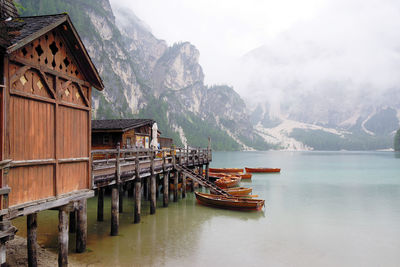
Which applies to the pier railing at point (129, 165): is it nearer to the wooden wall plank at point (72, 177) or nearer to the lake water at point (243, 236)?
the wooden wall plank at point (72, 177)

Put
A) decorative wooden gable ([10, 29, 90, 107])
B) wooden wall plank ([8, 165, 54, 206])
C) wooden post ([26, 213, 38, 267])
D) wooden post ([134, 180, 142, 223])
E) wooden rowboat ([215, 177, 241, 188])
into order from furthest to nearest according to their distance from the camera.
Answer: wooden rowboat ([215, 177, 241, 188]) < wooden post ([134, 180, 142, 223]) < wooden post ([26, 213, 38, 267]) < decorative wooden gable ([10, 29, 90, 107]) < wooden wall plank ([8, 165, 54, 206])

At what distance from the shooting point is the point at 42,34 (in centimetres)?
998

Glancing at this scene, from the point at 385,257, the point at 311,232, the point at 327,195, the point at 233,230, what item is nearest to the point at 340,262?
the point at 385,257

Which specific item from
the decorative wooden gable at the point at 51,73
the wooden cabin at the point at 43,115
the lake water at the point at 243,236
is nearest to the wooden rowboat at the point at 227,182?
the lake water at the point at 243,236

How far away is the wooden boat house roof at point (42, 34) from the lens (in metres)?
8.70

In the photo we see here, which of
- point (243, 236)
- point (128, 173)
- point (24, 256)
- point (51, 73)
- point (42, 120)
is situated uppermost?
point (51, 73)

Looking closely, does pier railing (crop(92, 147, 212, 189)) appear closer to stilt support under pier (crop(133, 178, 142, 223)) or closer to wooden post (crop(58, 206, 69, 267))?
stilt support under pier (crop(133, 178, 142, 223))

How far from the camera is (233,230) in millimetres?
21328

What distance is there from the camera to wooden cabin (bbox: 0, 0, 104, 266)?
348 inches

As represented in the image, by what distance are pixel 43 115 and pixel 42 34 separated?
8.58 ft

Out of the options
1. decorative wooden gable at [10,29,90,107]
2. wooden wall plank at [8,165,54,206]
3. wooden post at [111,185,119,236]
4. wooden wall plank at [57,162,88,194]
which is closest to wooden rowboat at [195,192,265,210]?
wooden post at [111,185,119,236]

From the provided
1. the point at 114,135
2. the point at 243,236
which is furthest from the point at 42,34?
the point at 114,135

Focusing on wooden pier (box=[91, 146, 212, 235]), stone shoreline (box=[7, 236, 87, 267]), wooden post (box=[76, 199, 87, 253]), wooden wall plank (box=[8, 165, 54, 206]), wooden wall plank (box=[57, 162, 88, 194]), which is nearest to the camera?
wooden wall plank (box=[8, 165, 54, 206])

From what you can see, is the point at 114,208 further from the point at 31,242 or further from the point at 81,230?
the point at 31,242
